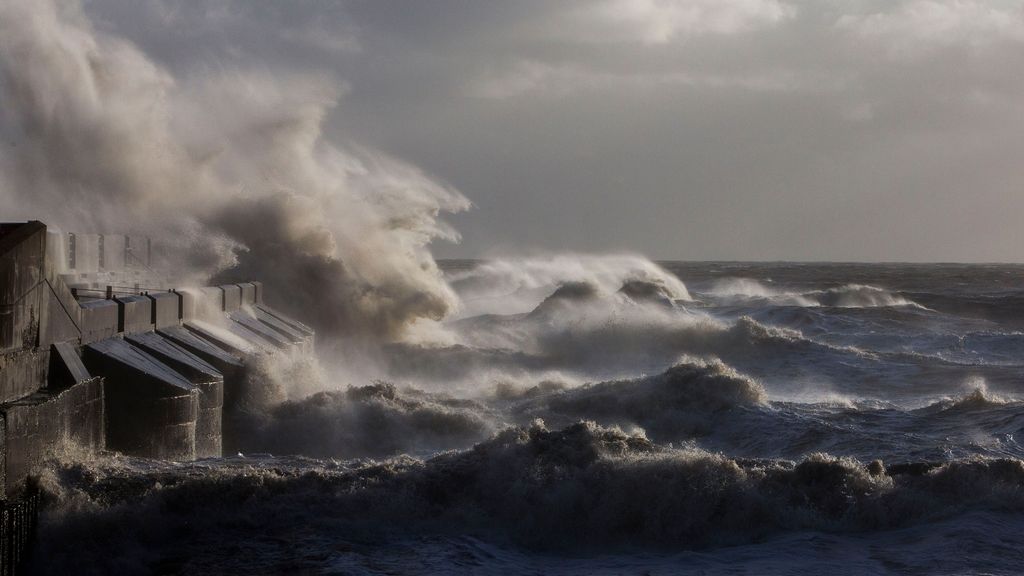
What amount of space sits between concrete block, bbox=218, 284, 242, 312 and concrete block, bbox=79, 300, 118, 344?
7.39 meters

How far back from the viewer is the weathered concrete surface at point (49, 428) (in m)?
9.14

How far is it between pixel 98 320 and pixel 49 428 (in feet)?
9.40

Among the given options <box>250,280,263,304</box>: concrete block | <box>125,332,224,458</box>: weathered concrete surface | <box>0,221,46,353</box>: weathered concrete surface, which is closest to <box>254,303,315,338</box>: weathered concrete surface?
<box>250,280,263,304</box>: concrete block

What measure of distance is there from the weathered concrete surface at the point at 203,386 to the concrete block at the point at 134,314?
0.53 feet

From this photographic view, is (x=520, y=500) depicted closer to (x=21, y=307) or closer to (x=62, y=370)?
(x=62, y=370)

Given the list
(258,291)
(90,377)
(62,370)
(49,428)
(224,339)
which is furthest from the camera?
(258,291)

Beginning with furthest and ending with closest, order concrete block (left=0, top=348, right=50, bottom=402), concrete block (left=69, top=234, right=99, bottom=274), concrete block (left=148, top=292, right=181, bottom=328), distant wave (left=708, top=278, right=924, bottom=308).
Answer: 1. distant wave (left=708, top=278, right=924, bottom=308)
2. concrete block (left=69, top=234, right=99, bottom=274)
3. concrete block (left=148, top=292, right=181, bottom=328)
4. concrete block (left=0, top=348, right=50, bottom=402)

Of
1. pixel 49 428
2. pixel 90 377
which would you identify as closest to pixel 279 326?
pixel 90 377

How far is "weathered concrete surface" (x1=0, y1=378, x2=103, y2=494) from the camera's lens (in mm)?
9141

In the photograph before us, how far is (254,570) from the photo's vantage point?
8.74 metres

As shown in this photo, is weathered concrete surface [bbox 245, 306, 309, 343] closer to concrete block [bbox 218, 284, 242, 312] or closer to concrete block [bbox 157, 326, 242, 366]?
concrete block [bbox 218, 284, 242, 312]

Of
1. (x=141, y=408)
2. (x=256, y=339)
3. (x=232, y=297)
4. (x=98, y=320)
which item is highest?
(x=232, y=297)

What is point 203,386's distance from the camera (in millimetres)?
13227

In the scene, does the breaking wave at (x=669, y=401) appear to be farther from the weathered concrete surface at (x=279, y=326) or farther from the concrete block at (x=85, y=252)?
the concrete block at (x=85, y=252)
